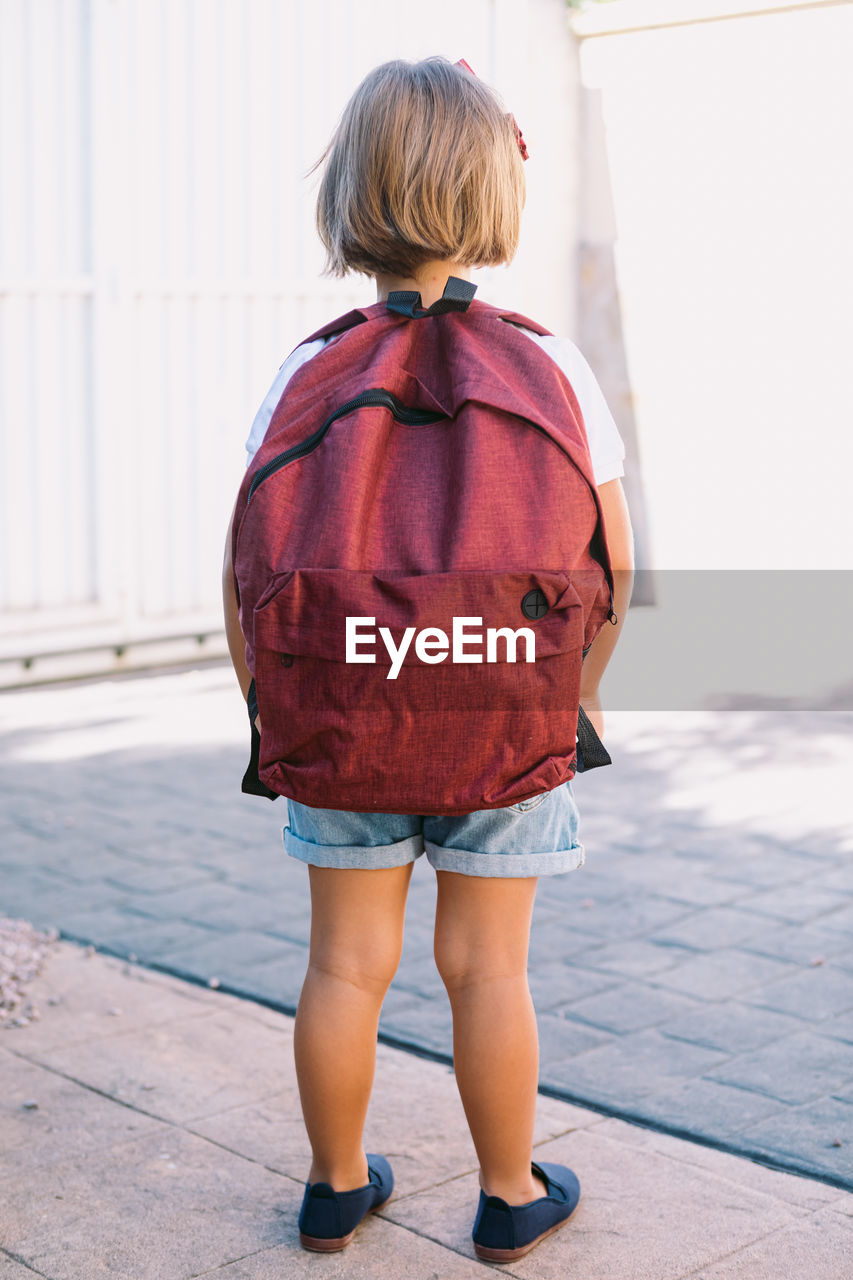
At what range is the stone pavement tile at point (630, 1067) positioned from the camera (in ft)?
10.1

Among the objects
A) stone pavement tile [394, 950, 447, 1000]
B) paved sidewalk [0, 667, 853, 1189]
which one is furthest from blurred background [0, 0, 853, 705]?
stone pavement tile [394, 950, 447, 1000]

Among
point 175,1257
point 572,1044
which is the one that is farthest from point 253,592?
point 572,1044

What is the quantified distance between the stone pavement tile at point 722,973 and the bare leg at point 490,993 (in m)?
1.28

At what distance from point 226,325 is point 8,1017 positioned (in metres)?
4.63

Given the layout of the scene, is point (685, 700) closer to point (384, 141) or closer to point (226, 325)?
point (226, 325)

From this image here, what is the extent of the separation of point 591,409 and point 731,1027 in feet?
5.34

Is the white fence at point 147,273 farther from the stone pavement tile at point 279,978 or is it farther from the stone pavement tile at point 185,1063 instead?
the stone pavement tile at point 185,1063

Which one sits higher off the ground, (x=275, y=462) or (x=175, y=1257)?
(x=275, y=462)

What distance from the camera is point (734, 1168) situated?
2732 millimetres

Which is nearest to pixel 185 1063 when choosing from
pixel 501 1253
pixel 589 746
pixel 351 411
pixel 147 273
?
pixel 501 1253

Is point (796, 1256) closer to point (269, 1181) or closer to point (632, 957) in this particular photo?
point (269, 1181)

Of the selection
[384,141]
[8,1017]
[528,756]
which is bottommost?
Result: [8,1017]

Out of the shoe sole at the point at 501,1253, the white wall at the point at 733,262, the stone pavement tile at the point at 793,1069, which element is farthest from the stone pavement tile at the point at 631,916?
the white wall at the point at 733,262

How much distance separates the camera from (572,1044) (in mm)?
3295
